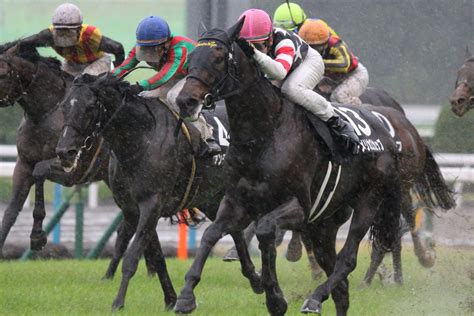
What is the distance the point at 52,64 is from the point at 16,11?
387cm

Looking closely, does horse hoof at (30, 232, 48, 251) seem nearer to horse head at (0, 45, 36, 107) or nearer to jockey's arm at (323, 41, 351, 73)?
horse head at (0, 45, 36, 107)

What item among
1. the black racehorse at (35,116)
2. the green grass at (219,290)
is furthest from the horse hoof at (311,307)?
the black racehorse at (35,116)

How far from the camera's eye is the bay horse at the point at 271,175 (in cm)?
700

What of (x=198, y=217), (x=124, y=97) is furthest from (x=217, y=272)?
(x=124, y=97)

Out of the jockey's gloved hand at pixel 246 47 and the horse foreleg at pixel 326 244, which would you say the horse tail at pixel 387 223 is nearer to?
the horse foreleg at pixel 326 244

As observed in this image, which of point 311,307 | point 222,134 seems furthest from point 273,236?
point 222,134

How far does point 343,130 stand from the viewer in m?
7.79

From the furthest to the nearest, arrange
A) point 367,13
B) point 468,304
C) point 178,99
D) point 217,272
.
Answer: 1. point 367,13
2. point 217,272
3. point 468,304
4. point 178,99

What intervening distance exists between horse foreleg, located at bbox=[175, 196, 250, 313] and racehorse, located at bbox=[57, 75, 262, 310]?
51.5 inches

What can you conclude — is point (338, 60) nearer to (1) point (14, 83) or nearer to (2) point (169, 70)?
(2) point (169, 70)

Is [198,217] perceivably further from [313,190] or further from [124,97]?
[313,190]

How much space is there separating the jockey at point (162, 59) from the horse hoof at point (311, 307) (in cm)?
207

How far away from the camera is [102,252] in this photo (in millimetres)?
12461

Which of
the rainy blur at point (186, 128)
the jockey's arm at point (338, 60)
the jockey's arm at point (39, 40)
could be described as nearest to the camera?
the rainy blur at point (186, 128)
